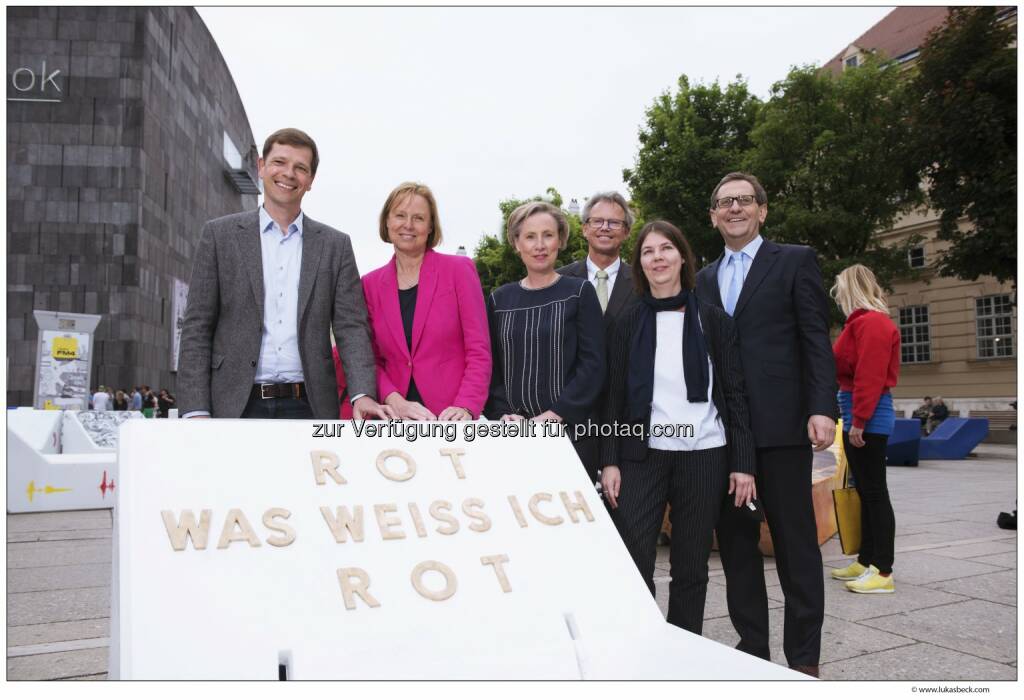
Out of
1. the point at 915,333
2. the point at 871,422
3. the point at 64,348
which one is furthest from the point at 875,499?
the point at 915,333

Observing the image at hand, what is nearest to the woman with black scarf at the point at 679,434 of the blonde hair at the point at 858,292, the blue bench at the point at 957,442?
the blonde hair at the point at 858,292

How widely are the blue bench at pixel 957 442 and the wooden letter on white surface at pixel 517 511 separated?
16259 mm

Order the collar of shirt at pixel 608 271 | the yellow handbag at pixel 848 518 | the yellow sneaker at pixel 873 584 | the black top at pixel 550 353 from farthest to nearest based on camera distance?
the yellow handbag at pixel 848 518 < the yellow sneaker at pixel 873 584 < the collar of shirt at pixel 608 271 < the black top at pixel 550 353

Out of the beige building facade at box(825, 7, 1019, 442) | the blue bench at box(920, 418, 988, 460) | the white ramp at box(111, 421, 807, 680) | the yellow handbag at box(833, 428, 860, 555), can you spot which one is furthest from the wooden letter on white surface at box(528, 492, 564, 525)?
the beige building facade at box(825, 7, 1019, 442)

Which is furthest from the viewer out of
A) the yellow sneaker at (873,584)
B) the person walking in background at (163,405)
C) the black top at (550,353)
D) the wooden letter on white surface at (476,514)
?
the person walking in background at (163,405)

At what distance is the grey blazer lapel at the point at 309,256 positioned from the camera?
315 cm

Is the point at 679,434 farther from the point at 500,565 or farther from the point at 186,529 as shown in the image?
the point at 186,529

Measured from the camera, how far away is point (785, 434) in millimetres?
3184

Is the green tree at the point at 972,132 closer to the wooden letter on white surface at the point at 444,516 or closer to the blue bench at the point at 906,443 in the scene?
the blue bench at the point at 906,443

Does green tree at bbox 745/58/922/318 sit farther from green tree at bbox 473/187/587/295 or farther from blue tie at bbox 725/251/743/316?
blue tie at bbox 725/251/743/316

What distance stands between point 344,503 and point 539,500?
619 millimetres

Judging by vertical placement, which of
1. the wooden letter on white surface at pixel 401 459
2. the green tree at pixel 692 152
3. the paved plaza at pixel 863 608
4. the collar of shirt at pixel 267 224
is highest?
the green tree at pixel 692 152

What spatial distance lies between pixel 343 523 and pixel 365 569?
6.6 inches

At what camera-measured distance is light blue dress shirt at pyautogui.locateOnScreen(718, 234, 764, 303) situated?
3.43 metres
